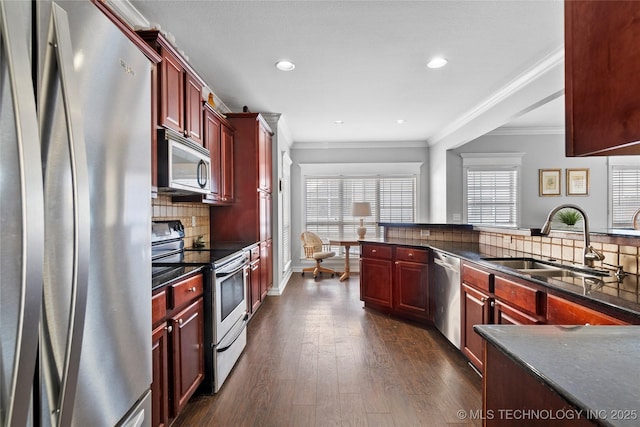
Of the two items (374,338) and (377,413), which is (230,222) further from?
(377,413)

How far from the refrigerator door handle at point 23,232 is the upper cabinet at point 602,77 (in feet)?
4.24

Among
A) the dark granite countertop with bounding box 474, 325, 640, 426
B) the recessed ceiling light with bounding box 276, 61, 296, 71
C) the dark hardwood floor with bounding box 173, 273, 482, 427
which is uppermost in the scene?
the recessed ceiling light with bounding box 276, 61, 296, 71

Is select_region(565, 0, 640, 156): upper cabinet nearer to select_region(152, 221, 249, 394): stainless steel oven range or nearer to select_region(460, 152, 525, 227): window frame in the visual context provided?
select_region(152, 221, 249, 394): stainless steel oven range

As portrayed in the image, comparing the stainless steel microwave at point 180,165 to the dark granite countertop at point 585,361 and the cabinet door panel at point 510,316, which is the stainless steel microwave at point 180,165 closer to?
the dark granite countertop at point 585,361

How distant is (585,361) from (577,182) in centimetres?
617

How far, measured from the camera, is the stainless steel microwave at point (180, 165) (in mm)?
1964

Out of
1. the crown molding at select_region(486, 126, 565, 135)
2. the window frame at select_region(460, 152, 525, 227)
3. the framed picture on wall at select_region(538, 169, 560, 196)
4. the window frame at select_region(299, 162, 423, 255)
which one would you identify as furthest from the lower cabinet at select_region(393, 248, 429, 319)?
the framed picture on wall at select_region(538, 169, 560, 196)

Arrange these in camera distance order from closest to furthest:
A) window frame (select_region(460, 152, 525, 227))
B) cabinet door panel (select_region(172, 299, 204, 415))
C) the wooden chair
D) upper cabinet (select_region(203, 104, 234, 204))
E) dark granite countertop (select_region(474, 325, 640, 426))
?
dark granite countertop (select_region(474, 325, 640, 426))
cabinet door panel (select_region(172, 299, 204, 415))
upper cabinet (select_region(203, 104, 234, 204))
window frame (select_region(460, 152, 525, 227))
the wooden chair

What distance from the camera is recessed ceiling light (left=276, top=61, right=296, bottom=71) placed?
279 centimetres

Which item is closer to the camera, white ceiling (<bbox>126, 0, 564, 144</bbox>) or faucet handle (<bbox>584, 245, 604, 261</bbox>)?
faucet handle (<bbox>584, 245, 604, 261</bbox>)

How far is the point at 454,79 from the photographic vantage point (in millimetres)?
3193

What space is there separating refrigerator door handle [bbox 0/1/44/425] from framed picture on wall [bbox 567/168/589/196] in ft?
22.5

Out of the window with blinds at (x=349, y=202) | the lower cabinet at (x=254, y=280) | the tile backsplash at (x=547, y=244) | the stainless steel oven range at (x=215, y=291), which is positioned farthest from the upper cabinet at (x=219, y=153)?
the window with blinds at (x=349, y=202)

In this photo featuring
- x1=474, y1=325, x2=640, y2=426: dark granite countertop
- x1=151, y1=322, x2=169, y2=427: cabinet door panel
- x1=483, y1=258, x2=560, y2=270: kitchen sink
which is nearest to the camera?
x1=474, y1=325, x2=640, y2=426: dark granite countertop
